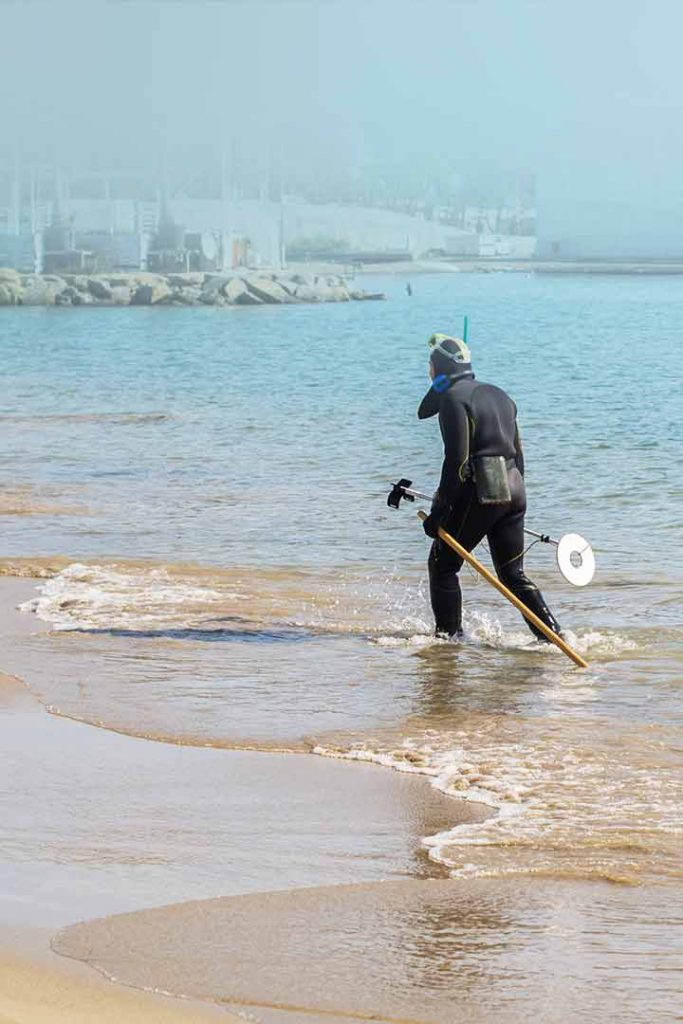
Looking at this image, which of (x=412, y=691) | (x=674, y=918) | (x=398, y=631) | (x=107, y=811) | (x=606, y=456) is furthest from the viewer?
(x=606, y=456)

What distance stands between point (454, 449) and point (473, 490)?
29 cm

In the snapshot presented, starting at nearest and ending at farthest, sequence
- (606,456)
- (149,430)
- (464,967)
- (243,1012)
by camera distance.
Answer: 1. (243,1012)
2. (464,967)
3. (606,456)
4. (149,430)

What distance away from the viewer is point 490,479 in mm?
8844

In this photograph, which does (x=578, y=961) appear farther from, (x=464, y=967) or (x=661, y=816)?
(x=661, y=816)

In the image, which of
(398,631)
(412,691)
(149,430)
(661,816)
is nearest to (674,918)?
(661,816)

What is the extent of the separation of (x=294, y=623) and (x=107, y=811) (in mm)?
4407

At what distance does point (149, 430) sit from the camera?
2597cm

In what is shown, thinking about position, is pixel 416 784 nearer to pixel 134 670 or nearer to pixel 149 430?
pixel 134 670

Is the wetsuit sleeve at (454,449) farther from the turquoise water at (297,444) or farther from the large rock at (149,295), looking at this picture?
the large rock at (149,295)

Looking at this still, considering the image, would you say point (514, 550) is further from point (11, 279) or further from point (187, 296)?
point (11, 279)

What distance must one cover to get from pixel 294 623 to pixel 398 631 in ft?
2.30

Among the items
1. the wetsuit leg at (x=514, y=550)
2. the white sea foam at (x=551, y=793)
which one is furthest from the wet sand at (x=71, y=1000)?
the wetsuit leg at (x=514, y=550)

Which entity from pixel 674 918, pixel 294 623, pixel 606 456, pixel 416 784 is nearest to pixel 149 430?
pixel 606 456

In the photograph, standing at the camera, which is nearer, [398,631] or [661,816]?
[661,816]
